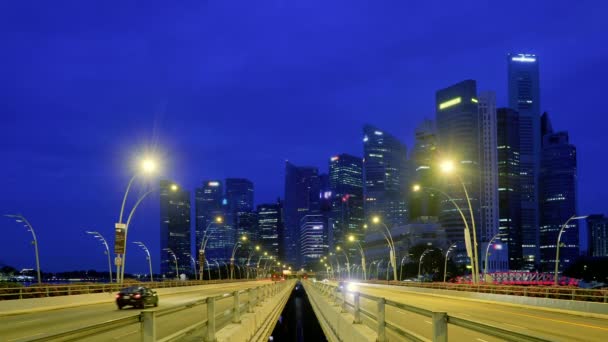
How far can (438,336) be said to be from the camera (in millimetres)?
7027

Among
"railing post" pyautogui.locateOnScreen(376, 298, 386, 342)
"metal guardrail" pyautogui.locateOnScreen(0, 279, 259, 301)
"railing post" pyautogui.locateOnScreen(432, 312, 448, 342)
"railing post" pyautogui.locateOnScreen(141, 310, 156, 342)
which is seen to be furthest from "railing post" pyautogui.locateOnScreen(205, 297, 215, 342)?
"metal guardrail" pyautogui.locateOnScreen(0, 279, 259, 301)

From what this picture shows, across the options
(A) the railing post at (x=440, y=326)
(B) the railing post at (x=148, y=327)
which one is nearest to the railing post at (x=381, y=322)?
(A) the railing post at (x=440, y=326)

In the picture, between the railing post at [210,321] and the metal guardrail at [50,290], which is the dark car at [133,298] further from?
the railing post at [210,321]

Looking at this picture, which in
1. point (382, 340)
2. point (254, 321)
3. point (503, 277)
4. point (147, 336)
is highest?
point (147, 336)

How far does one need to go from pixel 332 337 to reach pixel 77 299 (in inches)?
1002

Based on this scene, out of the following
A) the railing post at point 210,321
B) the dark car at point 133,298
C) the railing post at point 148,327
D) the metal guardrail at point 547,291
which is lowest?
the metal guardrail at point 547,291

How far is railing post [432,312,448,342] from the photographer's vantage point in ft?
22.7

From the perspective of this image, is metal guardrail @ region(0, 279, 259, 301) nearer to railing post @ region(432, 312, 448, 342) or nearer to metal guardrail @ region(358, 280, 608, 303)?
metal guardrail @ region(358, 280, 608, 303)

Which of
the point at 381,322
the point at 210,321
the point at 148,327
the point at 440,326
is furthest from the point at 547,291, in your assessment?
the point at 148,327

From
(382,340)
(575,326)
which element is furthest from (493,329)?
(575,326)

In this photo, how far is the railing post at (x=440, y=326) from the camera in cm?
690

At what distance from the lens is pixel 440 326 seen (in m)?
6.96

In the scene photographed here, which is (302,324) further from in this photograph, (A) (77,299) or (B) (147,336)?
(B) (147,336)

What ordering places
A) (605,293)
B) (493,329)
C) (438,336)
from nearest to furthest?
1. (493,329)
2. (438,336)
3. (605,293)
